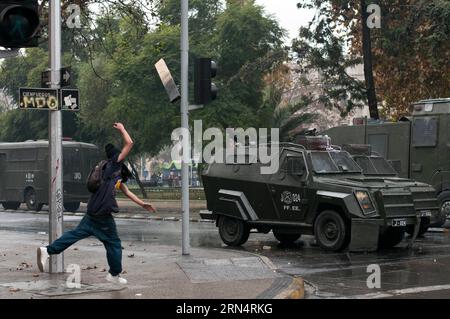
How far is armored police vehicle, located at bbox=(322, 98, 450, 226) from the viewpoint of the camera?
1981 cm

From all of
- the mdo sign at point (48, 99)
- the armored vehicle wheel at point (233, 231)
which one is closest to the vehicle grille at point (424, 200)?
the armored vehicle wheel at point (233, 231)

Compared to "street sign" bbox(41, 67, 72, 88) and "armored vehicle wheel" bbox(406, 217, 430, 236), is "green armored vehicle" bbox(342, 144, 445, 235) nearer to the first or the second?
"armored vehicle wheel" bbox(406, 217, 430, 236)

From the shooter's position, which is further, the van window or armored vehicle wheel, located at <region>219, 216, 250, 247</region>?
the van window

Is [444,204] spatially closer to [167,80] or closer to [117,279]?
[167,80]

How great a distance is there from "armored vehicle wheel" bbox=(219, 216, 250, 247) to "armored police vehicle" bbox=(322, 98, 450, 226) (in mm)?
5261

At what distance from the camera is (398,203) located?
14.6 metres

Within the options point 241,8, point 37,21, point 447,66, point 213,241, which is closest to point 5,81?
point 241,8

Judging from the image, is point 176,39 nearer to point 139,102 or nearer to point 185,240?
point 139,102

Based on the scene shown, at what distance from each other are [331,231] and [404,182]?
Result: 83.5 inches

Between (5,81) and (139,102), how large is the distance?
59.4 feet

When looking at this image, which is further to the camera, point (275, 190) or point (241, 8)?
point (241, 8)

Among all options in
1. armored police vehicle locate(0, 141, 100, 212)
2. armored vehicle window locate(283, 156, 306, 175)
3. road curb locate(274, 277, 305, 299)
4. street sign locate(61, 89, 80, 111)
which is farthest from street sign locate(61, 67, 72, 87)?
armored police vehicle locate(0, 141, 100, 212)

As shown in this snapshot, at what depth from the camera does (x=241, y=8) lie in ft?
111

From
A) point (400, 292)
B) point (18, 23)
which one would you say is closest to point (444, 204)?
point (400, 292)
